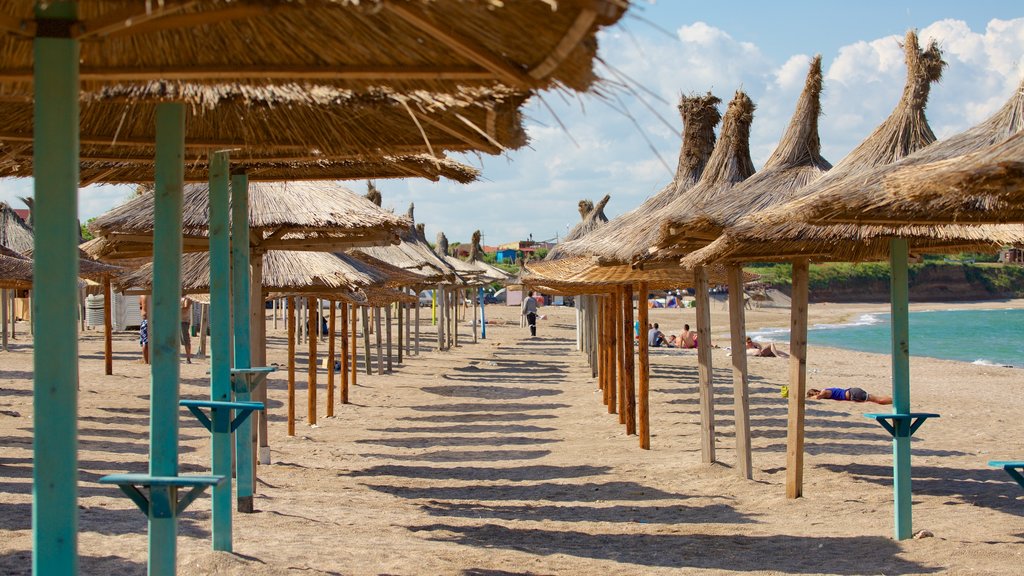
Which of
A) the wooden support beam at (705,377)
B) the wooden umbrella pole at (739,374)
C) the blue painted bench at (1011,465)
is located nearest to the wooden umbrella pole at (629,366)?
the wooden support beam at (705,377)

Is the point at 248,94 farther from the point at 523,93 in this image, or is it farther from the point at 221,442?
the point at 221,442

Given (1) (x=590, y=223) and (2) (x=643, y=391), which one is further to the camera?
(1) (x=590, y=223)

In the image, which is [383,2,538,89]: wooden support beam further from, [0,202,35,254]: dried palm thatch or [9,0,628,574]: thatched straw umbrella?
[0,202,35,254]: dried palm thatch

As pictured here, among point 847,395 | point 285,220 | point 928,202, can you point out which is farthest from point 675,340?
point 928,202

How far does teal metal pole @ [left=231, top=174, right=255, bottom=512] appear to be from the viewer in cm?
679

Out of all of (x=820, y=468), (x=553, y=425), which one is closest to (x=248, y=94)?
(x=820, y=468)

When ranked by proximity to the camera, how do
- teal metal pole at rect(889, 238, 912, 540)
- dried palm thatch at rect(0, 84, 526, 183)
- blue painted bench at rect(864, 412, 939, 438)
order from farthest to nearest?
teal metal pole at rect(889, 238, 912, 540) < blue painted bench at rect(864, 412, 939, 438) < dried palm thatch at rect(0, 84, 526, 183)

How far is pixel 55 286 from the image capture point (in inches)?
123

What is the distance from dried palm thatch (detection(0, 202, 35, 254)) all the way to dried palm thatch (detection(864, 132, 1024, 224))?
66.0 feet

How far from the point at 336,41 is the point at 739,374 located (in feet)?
20.0

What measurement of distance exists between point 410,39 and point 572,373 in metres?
20.0

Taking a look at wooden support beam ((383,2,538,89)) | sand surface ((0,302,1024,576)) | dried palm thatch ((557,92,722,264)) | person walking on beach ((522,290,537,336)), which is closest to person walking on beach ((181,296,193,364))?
sand surface ((0,302,1024,576))

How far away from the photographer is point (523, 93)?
403 centimetres

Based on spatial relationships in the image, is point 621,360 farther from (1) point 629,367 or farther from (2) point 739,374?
(2) point 739,374
